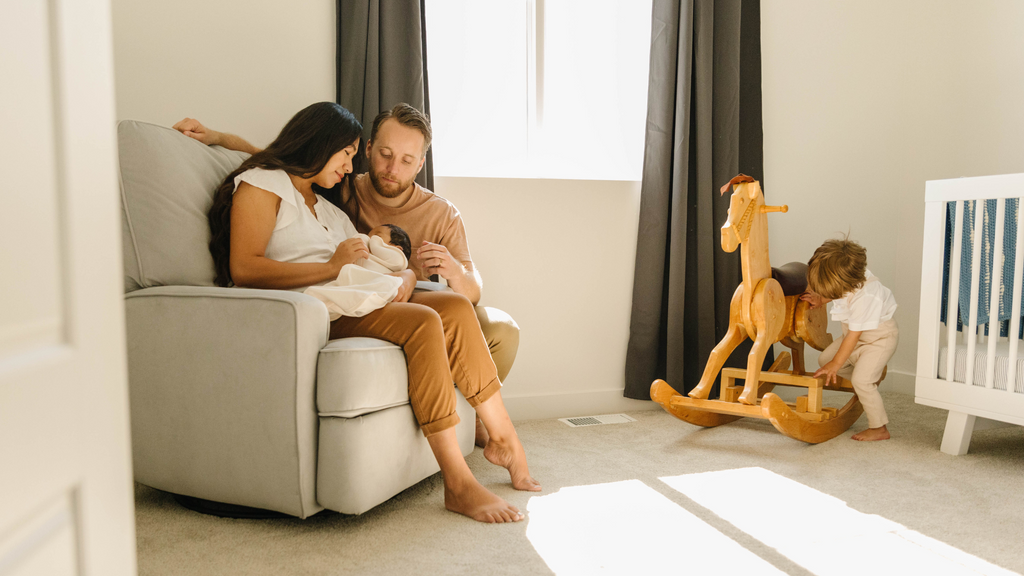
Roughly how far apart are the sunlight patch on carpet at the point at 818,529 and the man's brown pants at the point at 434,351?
A: 2.00ft

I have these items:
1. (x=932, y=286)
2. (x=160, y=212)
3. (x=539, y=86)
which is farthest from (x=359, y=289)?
(x=932, y=286)

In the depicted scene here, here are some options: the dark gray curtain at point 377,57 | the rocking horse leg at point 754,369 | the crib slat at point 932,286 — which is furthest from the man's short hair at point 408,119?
the crib slat at point 932,286

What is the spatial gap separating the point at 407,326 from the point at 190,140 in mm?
760

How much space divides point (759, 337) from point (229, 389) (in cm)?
155

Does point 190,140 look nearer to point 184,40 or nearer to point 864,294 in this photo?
point 184,40

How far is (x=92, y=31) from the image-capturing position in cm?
48

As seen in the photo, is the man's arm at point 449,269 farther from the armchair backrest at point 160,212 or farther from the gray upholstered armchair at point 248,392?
the armchair backrest at point 160,212

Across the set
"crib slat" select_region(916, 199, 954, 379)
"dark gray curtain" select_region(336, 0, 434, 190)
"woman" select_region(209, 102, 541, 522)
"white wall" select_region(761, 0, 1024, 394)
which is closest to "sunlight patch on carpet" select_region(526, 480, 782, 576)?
"woman" select_region(209, 102, 541, 522)

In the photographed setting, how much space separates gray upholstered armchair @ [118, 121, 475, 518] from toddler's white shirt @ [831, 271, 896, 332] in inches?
58.6

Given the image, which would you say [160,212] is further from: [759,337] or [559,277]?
[759,337]

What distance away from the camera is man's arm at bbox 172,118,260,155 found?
5.76 ft

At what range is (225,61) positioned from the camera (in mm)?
2088

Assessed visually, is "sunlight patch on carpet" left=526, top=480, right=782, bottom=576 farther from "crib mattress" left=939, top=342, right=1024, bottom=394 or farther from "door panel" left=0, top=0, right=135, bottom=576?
"crib mattress" left=939, top=342, right=1024, bottom=394

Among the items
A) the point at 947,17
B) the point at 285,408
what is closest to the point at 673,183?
the point at 947,17
